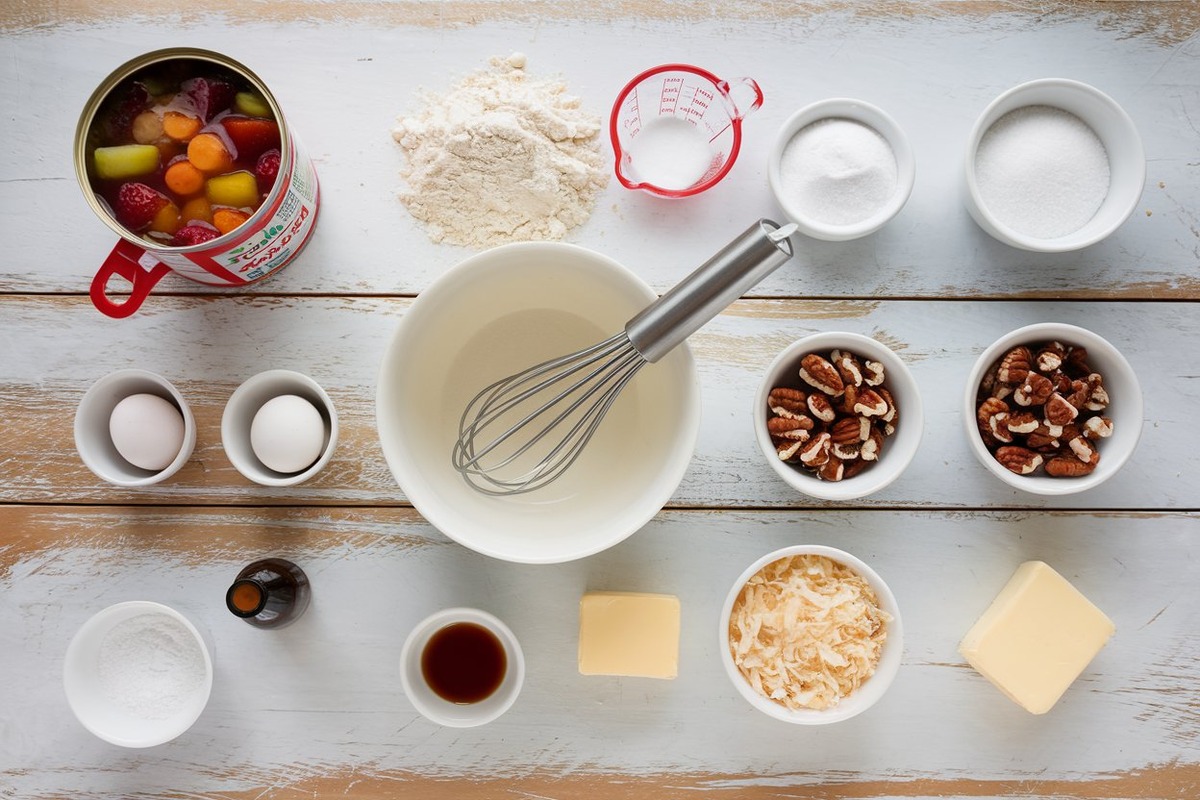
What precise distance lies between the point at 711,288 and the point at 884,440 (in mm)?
335

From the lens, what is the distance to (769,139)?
3.15 feet

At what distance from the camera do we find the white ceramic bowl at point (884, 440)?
33.4 inches

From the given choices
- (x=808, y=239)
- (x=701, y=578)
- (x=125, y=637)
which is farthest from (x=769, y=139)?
(x=125, y=637)

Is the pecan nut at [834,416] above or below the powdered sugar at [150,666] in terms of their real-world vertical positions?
above

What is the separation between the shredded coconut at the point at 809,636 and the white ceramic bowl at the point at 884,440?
10 centimetres

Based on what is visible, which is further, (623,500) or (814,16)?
(814,16)

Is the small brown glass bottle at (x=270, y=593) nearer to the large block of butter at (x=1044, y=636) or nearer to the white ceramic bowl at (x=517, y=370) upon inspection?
the white ceramic bowl at (x=517, y=370)

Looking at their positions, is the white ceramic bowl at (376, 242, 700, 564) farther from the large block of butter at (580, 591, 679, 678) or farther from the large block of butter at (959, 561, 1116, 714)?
the large block of butter at (959, 561, 1116, 714)

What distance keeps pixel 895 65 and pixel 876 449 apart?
0.46 metres

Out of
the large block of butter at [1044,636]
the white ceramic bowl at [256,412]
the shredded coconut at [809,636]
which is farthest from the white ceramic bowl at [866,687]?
the white ceramic bowl at [256,412]

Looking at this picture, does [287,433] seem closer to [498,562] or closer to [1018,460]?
[498,562]

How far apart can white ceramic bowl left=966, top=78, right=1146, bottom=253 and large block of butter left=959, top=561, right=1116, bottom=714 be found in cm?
37

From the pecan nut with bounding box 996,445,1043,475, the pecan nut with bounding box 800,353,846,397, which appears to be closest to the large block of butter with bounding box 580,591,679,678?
the pecan nut with bounding box 800,353,846,397

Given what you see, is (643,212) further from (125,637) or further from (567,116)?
(125,637)
